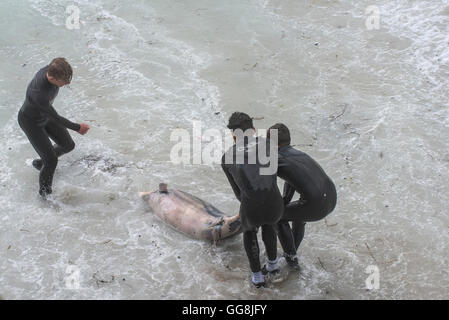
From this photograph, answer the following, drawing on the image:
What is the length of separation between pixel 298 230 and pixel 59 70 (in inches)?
124

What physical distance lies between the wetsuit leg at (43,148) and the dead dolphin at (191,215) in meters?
1.29

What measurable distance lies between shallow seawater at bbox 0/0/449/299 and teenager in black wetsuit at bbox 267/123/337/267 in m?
0.88

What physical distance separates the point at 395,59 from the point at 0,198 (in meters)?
7.23

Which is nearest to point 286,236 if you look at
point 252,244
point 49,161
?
point 252,244

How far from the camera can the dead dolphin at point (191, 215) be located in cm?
538

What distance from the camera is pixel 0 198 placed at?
6.32 meters

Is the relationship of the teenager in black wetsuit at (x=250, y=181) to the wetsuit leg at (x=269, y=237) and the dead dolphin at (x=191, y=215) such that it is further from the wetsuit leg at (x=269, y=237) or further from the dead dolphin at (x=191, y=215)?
the dead dolphin at (x=191, y=215)

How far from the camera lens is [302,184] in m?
4.48

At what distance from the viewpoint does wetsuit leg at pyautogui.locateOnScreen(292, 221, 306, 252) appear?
498 cm

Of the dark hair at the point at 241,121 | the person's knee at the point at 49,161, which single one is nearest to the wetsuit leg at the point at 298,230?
the dark hair at the point at 241,121

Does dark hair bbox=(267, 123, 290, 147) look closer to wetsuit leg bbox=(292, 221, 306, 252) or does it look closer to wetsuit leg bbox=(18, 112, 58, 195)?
wetsuit leg bbox=(292, 221, 306, 252)

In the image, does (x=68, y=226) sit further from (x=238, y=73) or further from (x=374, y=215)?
(x=238, y=73)
